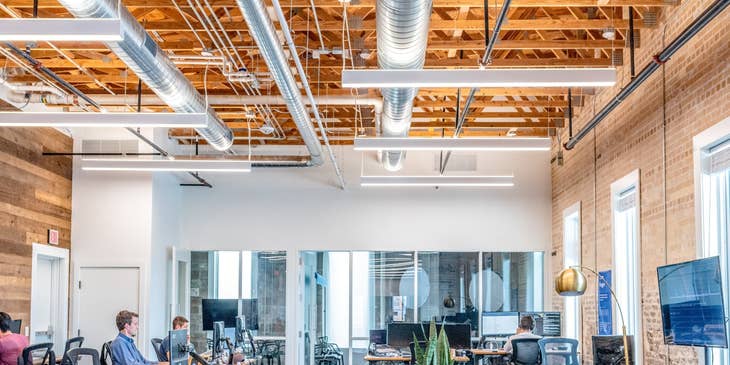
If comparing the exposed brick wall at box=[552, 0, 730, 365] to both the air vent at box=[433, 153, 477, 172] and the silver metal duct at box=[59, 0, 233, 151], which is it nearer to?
the air vent at box=[433, 153, 477, 172]

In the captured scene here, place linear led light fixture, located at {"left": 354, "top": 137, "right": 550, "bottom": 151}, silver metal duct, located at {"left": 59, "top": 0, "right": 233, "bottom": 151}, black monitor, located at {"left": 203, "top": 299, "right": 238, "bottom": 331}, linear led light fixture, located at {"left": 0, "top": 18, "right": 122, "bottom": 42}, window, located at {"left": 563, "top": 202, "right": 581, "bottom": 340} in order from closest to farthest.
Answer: linear led light fixture, located at {"left": 0, "top": 18, "right": 122, "bottom": 42}, silver metal duct, located at {"left": 59, "top": 0, "right": 233, "bottom": 151}, linear led light fixture, located at {"left": 354, "top": 137, "right": 550, "bottom": 151}, black monitor, located at {"left": 203, "top": 299, "right": 238, "bottom": 331}, window, located at {"left": 563, "top": 202, "right": 581, "bottom": 340}

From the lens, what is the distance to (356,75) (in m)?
7.08

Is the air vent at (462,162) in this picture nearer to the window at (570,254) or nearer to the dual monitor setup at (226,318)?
the window at (570,254)

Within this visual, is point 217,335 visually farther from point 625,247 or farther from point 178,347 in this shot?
point 625,247

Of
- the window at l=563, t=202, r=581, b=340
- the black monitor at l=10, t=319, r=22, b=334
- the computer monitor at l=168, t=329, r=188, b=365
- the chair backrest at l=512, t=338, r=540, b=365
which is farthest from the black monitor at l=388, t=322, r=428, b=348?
the black monitor at l=10, t=319, r=22, b=334

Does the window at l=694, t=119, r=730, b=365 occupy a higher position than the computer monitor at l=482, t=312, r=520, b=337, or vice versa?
the window at l=694, t=119, r=730, b=365

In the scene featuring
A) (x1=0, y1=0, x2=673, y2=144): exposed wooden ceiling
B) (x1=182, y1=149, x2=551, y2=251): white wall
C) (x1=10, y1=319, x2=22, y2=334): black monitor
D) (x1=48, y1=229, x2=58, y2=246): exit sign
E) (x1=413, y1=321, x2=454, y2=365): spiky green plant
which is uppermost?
(x1=0, y1=0, x2=673, y2=144): exposed wooden ceiling

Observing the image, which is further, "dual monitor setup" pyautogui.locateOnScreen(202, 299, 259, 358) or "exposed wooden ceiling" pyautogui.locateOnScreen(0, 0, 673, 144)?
"dual monitor setup" pyautogui.locateOnScreen(202, 299, 259, 358)

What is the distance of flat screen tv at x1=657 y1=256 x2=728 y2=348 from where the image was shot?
226 inches

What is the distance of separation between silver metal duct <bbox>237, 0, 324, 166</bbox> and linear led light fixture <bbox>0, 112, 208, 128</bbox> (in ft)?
2.93

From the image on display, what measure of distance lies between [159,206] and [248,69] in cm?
384

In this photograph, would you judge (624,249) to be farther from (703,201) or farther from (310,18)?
(310,18)

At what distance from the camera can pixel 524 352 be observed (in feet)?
36.3

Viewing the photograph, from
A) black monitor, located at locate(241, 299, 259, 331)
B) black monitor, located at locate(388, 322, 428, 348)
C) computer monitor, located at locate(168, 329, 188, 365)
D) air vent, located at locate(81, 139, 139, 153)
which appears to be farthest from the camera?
black monitor, located at locate(241, 299, 259, 331)
